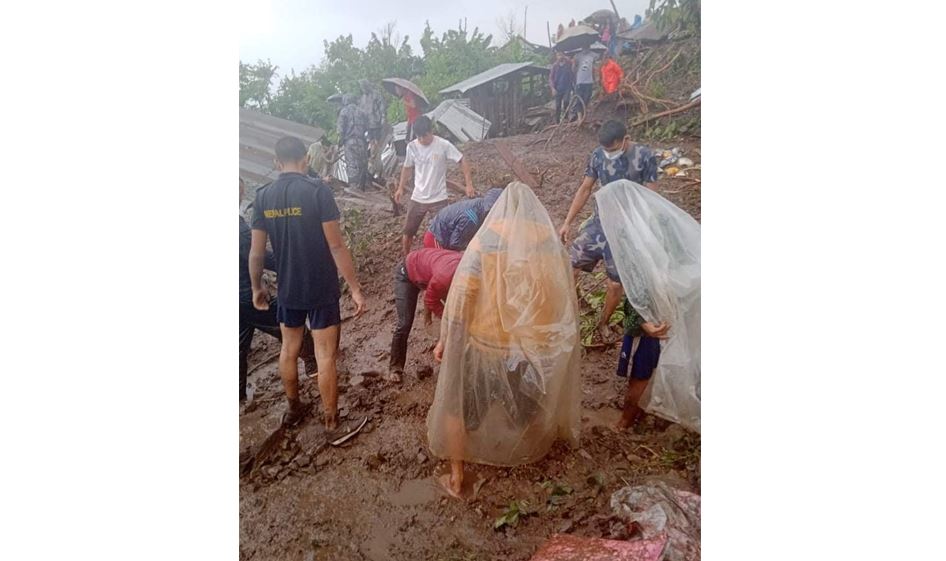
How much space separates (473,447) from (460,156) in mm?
1249

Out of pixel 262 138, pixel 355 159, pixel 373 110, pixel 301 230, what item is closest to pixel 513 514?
pixel 301 230

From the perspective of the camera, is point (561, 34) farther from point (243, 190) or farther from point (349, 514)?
point (349, 514)

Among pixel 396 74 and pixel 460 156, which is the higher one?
pixel 396 74

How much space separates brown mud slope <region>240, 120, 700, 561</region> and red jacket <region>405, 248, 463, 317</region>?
5.4 inches

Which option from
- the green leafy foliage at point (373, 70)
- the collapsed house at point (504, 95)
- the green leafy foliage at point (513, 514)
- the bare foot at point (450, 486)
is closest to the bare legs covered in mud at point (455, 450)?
the bare foot at point (450, 486)

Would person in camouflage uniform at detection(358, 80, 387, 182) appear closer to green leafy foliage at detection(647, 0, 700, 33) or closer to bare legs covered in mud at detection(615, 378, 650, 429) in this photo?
green leafy foliage at detection(647, 0, 700, 33)

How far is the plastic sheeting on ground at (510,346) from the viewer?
2.46 metres

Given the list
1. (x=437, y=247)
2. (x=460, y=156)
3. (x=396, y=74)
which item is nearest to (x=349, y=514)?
(x=437, y=247)

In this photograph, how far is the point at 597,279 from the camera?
8.58 feet

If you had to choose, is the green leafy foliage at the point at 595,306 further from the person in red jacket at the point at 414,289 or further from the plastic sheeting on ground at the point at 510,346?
the person in red jacket at the point at 414,289

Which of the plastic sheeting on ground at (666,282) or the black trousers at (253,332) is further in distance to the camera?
the black trousers at (253,332)

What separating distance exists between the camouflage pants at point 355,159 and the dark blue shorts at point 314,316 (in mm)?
582

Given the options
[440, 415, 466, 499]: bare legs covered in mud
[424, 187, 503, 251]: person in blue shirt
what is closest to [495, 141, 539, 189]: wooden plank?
[424, 187, 503, 251]: person in blue shirt

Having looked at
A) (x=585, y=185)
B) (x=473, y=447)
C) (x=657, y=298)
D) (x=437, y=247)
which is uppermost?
(x=585, y=185)
